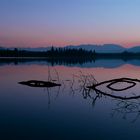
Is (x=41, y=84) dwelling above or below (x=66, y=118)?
below

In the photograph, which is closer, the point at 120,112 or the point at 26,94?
the point at 120,112

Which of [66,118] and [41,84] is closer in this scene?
[66,118]

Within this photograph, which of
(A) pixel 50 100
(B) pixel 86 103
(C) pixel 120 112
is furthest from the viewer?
(A) pixel 50 100

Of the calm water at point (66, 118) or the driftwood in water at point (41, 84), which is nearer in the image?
the calm water at point (66, 118)

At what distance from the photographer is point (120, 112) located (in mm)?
11695

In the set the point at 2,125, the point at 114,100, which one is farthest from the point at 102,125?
the point at 114,100

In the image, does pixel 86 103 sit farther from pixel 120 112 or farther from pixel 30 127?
pixel 30 127

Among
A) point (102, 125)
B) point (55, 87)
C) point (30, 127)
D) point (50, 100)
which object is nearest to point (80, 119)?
point (102, 125)

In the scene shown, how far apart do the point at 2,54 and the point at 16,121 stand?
13684 cm

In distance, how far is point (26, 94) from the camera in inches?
655

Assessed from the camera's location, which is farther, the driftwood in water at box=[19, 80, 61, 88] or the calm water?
the driftwood in water at box=[19, 80, 61, 88]

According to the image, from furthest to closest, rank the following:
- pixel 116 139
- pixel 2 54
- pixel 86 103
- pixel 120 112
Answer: pixel 2 54, pixel 86 103, pixel 120 112, pixel 116 139

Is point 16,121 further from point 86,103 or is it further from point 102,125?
point 86,103

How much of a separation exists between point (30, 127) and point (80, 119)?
7.00ft
